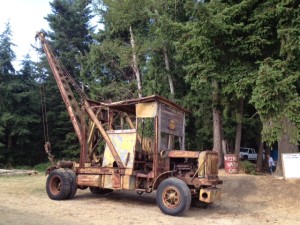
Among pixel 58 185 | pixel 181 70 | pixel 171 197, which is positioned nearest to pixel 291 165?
pixel 171 197

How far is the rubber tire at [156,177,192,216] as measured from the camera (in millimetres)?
9742

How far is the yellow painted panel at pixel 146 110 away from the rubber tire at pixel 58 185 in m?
3.26

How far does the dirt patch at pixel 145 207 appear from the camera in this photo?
30.0 ft

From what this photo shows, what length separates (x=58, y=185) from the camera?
1247 cm

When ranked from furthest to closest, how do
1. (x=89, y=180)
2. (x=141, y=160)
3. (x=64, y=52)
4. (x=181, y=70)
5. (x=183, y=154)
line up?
1. (x=64, y=52)
2. (x=181, y=70)
3. (x=89, y=180)
4. (x=141, y=160)
5. (x=183, y=154)

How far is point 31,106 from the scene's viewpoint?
116 feet

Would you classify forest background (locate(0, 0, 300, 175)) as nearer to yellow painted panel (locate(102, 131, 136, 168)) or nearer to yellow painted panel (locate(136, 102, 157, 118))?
yellow painted panel (locate(136, 102, 157, 118))

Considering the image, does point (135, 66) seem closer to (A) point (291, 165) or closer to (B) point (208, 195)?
(A) point (291, 165)

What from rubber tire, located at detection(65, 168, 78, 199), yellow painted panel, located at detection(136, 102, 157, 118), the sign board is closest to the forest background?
the sign board

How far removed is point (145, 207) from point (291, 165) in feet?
23.2

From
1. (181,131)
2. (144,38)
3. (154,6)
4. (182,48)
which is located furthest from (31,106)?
(181,131)

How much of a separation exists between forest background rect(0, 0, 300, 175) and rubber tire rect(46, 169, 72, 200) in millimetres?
6667

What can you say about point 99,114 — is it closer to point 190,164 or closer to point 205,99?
point 190,164

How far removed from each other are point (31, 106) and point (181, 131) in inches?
1031
